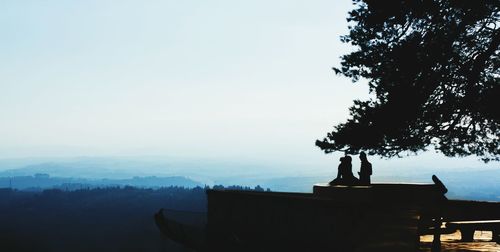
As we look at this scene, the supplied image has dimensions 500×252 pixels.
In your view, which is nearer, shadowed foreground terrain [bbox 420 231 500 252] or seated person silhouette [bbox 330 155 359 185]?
shadowed foreground terrain [bbox 420 231 500 252]

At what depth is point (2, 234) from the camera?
609 ft

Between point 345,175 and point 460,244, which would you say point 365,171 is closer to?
point 345,175

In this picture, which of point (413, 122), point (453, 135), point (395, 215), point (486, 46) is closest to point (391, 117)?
point (413, 122)

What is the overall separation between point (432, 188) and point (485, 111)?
4278mm

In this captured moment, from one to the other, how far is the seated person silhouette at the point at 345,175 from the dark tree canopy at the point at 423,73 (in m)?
3.95

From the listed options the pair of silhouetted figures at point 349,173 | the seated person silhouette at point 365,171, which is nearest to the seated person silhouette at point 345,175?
the pair of silhouetted figures at point 349,173

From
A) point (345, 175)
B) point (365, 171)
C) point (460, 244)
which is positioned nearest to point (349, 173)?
point (345, 175)

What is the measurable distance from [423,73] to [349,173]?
5553 mm

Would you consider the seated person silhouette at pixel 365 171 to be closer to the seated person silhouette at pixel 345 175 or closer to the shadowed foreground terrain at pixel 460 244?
the seated person silhouette at pixel 345 175

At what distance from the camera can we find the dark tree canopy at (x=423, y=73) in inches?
755

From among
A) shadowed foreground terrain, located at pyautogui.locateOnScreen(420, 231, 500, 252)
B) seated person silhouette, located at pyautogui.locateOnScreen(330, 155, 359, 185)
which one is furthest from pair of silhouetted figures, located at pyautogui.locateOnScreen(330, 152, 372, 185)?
shadowed foreground terrain, located at pyautogui.locateOnScreen(420, 231, 500, 252)

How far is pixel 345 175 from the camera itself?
1680 cm

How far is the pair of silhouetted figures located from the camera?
651 inches

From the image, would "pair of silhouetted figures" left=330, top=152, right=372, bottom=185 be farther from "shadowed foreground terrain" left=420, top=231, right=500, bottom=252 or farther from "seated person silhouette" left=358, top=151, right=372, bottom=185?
"shadowed foreground terrain" left=420, top=231, right=500, bottom=252
